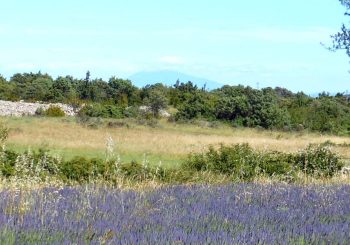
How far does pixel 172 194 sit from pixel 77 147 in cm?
2535

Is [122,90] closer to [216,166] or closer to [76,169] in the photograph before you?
[216,166]

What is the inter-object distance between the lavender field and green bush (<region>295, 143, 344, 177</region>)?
6.91 m

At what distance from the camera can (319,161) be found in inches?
633

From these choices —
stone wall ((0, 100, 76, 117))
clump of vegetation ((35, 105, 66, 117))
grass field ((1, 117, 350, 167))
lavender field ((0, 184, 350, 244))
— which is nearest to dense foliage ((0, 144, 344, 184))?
lavender field ((0, 184, 350, 244))

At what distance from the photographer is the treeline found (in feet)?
218

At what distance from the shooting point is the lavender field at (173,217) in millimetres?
5035

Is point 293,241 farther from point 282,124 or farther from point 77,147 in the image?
point 282,124

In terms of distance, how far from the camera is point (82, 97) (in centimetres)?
8681

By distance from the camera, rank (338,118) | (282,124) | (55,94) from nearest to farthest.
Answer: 1. (282,124)
2. (338,118)
3. (55,94)

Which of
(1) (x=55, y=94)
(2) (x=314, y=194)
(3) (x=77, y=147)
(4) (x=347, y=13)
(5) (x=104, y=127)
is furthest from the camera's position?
(1) (x=55, y=94)

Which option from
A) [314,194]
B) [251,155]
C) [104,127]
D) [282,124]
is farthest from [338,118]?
[314,194]

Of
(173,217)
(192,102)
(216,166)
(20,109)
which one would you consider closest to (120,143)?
(216,166)

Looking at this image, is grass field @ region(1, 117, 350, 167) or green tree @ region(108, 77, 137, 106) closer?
grass field @ region(1, 117, 350, 167)

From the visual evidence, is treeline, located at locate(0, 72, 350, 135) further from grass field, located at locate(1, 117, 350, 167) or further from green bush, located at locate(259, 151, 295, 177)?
green bush, located at locate(259, 151, 295, 177)
